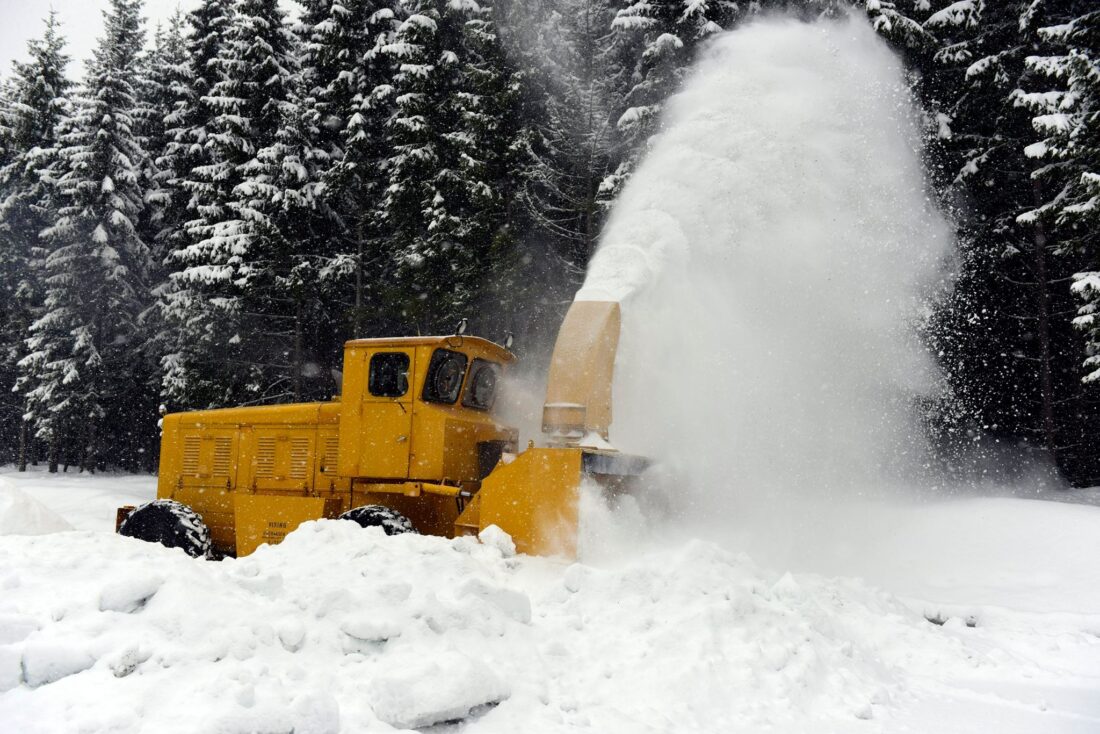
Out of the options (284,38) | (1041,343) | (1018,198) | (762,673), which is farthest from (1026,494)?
(284,38)

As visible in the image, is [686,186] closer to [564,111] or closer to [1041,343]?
[564,111]

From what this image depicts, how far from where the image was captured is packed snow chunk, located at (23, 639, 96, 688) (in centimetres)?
341

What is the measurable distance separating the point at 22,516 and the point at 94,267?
23.2 m

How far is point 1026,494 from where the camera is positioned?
47.7ft

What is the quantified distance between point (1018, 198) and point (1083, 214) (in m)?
5.12

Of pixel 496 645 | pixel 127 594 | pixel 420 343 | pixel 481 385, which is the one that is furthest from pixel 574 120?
pixel 127 594

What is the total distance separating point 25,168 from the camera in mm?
30234

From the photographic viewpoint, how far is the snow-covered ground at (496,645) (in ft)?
11.5

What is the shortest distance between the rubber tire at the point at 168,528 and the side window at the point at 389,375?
2.83 meters

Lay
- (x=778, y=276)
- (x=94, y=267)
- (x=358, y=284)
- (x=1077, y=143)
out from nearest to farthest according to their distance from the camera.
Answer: (x=778, y=276) → (x=1077, y=143) → (x=358, y=284) → (x=94, y=267)

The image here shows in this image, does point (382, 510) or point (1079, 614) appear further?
point (382, 510)

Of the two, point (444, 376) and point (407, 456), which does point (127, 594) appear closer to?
point (407, 456)

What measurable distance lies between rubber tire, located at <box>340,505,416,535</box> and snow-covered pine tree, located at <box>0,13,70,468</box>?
28.9m

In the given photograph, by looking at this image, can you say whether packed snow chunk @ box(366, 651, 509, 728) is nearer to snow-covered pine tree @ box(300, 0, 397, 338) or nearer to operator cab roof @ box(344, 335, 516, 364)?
operator cab roof @ box(344, 335, 516, 364)
